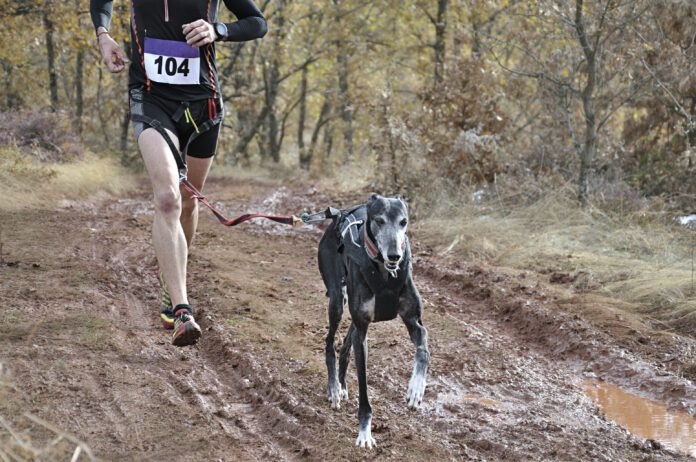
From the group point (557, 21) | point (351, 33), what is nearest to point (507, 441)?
point (557, 21)

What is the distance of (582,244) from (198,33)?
6411 mm

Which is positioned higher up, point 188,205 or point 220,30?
point 220,30

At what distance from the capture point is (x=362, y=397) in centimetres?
387

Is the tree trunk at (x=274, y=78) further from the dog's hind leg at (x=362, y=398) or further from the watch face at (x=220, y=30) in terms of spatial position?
the dog's hind leg at (x=362, y=398)

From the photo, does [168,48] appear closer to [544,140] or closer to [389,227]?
[389,227]

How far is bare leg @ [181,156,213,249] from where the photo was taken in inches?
195

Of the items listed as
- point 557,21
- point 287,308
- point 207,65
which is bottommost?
point 287,308

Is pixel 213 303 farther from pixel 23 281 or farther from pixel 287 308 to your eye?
pixel 23 281

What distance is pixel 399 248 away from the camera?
3.54 metres

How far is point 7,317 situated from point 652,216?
8.45 m

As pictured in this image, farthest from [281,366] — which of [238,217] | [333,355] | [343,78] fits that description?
[343,78]

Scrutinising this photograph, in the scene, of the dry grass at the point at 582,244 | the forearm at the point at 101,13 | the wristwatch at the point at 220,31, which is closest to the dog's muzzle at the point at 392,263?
the wristwatch at the point at 220,31

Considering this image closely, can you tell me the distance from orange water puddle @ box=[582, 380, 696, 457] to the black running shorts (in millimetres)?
3244

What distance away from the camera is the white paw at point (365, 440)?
3.79 m
